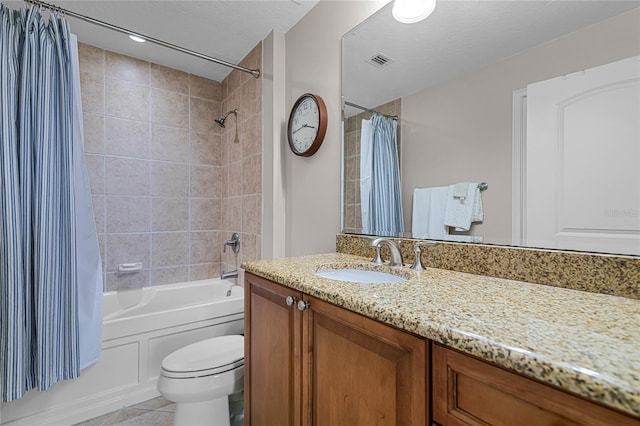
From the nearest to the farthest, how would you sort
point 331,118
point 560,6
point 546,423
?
1. point 546,423
2. point 560,6
3. point 331,118

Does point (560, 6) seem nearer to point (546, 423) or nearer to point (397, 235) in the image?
point (397, 235)

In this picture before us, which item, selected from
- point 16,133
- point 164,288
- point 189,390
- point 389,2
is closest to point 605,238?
point 389,2

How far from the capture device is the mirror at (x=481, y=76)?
0.83 meters

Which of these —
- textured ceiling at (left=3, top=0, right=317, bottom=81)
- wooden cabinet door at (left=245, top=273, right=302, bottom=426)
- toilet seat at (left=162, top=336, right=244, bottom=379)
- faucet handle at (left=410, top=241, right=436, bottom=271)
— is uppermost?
textured ceiling at (left=3, top=0, right=317, bottom=81)

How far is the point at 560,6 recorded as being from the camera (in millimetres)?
899

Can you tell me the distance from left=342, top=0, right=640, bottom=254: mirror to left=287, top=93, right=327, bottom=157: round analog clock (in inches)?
9.3

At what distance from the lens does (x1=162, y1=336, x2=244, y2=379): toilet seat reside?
1.39 meters

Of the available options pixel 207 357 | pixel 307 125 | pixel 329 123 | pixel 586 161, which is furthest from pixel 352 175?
pixel 207 357

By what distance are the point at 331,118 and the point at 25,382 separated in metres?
2.10

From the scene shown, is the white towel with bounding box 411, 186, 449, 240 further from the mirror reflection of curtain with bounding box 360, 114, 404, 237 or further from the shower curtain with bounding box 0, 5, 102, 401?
the shower curtain with bounding box 0, 5, 102, 401

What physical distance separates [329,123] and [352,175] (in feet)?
1.14

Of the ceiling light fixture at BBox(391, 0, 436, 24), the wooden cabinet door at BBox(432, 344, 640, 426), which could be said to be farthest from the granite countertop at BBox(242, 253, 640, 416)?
the ceiling light fixture at BBox(391, 0, 436, 24)

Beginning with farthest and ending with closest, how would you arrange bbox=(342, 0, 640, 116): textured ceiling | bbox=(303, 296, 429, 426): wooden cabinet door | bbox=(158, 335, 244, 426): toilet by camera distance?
bbox=(158, 335, 244, 426): toilet
bbox=(342, 0, 640, 116): textured ceiling
bbox=(303, 296, 429, 426): wooden cabinet door

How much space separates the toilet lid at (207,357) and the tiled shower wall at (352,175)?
888 mm
